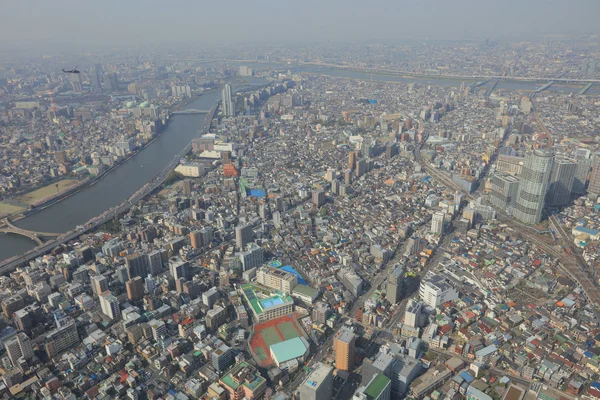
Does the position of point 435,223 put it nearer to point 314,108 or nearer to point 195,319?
point 195,319

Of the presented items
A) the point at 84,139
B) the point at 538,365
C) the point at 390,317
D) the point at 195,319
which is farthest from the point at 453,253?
the point at 84,139

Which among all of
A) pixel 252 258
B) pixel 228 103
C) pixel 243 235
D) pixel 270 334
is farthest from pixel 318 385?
pixel 228 103

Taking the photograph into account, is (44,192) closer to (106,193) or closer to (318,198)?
(106,193)

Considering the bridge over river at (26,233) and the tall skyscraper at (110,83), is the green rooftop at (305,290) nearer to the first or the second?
the bridge over river at (26,233)

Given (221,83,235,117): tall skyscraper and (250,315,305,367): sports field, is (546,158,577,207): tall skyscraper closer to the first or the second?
(250,315,305,367): sports field

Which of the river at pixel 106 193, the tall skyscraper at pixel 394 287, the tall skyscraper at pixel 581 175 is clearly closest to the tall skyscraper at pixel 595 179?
the tall skyscraper at pixel 581 175

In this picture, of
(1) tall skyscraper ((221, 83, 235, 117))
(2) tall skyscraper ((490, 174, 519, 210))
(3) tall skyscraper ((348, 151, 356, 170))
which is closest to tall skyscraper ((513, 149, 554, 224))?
(2) tall skyscraper ((490, 174, 519, 210))
